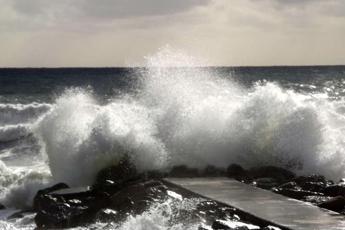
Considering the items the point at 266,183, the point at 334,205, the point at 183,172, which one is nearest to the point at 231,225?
the point at 334,205

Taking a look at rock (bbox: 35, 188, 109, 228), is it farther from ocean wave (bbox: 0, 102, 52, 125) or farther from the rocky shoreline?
ocean wave (bbox: 0, 102, 52, 125)

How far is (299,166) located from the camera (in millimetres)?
11945

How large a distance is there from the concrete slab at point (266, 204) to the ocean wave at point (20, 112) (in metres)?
19.9

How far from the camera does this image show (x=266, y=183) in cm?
1061

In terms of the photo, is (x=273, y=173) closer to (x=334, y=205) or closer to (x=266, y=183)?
(x=266, y=183)

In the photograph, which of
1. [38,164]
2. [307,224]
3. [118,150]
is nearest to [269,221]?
[307,224]

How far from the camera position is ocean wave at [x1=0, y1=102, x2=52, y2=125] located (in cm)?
2933

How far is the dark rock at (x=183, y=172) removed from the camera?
11599 millimetres

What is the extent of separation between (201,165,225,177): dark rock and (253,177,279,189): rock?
34.9 inches

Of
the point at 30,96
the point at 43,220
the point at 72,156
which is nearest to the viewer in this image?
the point at 43,220

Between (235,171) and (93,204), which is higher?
(235,171)

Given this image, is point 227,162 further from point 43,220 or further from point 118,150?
point 43,220

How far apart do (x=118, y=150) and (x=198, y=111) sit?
75.8 inches

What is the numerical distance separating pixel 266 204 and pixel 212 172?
10.5 feet
